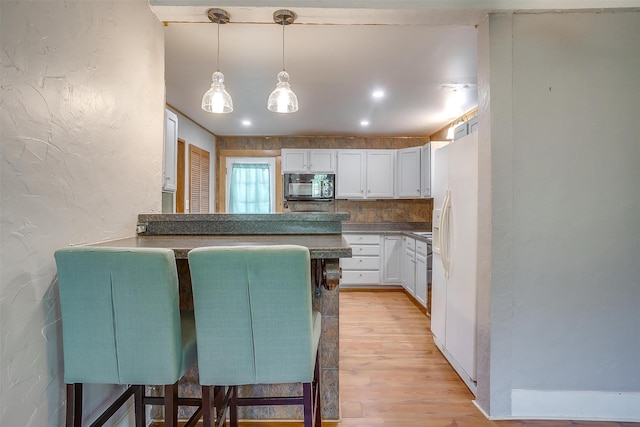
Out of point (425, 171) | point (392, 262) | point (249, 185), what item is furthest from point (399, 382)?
point (249, 185)

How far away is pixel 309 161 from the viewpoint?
4.92m

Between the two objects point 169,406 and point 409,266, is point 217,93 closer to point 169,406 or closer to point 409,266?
point 169,406

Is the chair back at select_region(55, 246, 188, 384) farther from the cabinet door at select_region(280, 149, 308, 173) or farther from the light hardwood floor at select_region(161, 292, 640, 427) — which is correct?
the cabinet door at select_region(280, 149, 308, 173)

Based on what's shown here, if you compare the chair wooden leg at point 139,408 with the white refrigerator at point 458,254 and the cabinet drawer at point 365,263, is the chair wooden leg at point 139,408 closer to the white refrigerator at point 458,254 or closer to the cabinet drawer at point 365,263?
the white refrigerator at point 458,254

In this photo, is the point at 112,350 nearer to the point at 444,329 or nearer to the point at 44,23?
the point at 44,23

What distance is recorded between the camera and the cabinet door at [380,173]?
4.93 metres

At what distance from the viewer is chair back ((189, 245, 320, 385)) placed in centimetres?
105

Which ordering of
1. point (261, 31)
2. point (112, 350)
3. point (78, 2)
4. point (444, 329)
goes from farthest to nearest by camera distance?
point (444, 329) → point (261, 31) → point (78, 2) → point (112, 350)

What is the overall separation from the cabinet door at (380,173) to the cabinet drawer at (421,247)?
1.25m

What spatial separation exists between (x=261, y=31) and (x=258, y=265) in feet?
5.89

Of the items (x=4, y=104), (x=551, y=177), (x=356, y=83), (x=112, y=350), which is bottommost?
(x=112, y=350)

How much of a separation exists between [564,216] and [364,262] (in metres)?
3.06

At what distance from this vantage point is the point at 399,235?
4.66 metres

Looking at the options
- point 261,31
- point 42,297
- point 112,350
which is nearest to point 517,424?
point 112,350
